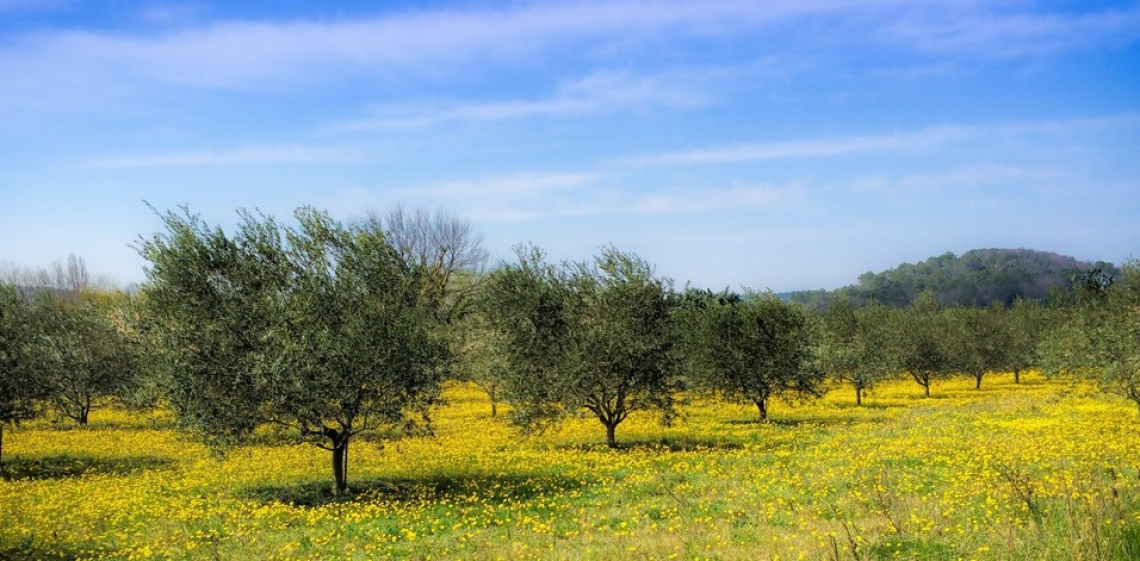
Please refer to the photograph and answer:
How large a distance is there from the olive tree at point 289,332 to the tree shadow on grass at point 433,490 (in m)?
1.03

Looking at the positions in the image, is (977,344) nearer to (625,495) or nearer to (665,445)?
(665,445)

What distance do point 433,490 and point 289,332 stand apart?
6313mm

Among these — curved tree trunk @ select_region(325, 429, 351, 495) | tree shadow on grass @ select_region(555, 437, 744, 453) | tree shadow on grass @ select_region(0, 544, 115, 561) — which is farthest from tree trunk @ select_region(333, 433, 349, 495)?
tree shadow on grass @ select_region(555, 437, 744, 453)

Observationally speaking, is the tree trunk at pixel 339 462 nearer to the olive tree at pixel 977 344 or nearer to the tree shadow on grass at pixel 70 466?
the tree shadow on grass at pixel 70 466

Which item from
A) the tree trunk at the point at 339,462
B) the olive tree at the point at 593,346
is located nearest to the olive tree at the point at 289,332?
the tree trunk at the point at 339,462

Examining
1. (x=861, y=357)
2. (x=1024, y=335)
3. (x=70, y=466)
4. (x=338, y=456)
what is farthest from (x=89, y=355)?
(x=1024, y=335)

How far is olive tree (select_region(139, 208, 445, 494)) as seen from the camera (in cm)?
2169

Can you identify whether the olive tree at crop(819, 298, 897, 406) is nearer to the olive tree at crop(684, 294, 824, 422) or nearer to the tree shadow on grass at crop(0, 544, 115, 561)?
the olive tree at crop(684, 294, 824, 422)

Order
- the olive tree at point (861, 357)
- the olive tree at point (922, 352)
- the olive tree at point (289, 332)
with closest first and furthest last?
the olive tree at point (289, 332), the olive tree at point (861, 357), the olive tree at point (922, 352)

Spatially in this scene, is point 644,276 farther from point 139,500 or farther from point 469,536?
point 139,500

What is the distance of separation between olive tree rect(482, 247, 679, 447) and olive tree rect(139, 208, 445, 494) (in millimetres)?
9263

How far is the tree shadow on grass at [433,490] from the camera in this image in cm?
2192

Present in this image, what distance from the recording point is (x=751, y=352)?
4188cm

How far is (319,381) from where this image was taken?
2159 cm
